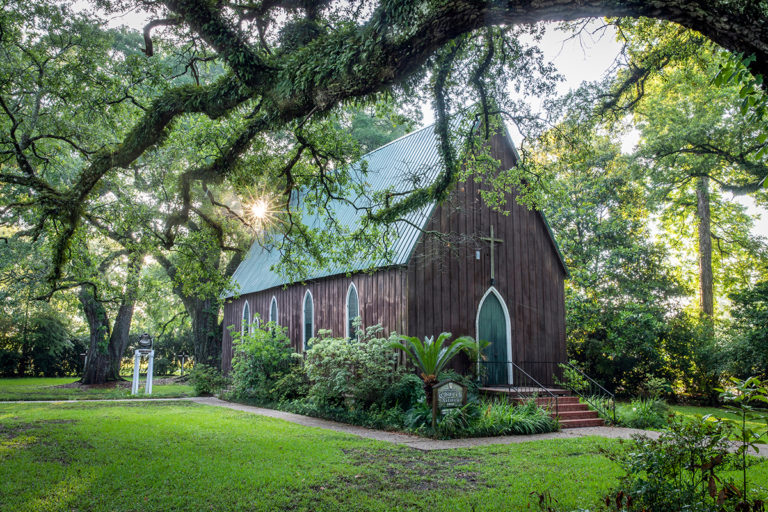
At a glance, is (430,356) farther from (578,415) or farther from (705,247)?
(705,247)

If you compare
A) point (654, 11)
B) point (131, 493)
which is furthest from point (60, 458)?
point (654, 11)

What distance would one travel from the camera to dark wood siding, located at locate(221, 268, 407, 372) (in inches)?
559

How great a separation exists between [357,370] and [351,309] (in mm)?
2899

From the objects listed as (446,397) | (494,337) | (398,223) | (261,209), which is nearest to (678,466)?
(446,397)

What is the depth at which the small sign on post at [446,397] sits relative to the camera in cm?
1129

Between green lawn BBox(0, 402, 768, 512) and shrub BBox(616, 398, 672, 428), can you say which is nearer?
green lawn BBox(0, 402, 768, 512)

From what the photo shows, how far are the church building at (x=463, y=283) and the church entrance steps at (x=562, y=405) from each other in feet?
4.19

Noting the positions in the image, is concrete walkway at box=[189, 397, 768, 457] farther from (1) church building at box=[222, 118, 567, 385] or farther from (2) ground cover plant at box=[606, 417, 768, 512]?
(2) ground cover plant at box=[606, 417, 768, 512]

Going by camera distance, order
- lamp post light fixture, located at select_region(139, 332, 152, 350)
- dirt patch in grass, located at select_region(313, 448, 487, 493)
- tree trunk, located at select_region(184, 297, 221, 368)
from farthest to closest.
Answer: tree trunk, located at select_region(184, 297, 221, 368) → lamp post light fixture, located at select_region(139, 332, 152, 350) → dirt patch in grass, located at select_region(313, 448, 487, 493)

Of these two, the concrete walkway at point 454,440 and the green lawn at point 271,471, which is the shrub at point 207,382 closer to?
the concrete walkway at point 454,440

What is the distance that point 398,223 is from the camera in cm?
1511

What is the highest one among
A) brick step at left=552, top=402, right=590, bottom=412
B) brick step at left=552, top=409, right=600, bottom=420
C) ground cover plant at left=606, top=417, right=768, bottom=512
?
Answer: ground cover plant at left=606, top=417, right=768, bottom=512

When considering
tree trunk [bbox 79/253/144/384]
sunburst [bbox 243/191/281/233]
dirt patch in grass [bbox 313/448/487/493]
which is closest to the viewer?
dirt patch in grass [bbox 313/448/487/493]

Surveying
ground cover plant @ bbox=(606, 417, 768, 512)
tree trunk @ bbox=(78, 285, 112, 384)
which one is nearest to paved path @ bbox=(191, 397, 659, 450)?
ground cover plant @ bbox=(606, 417, 768, 512)
